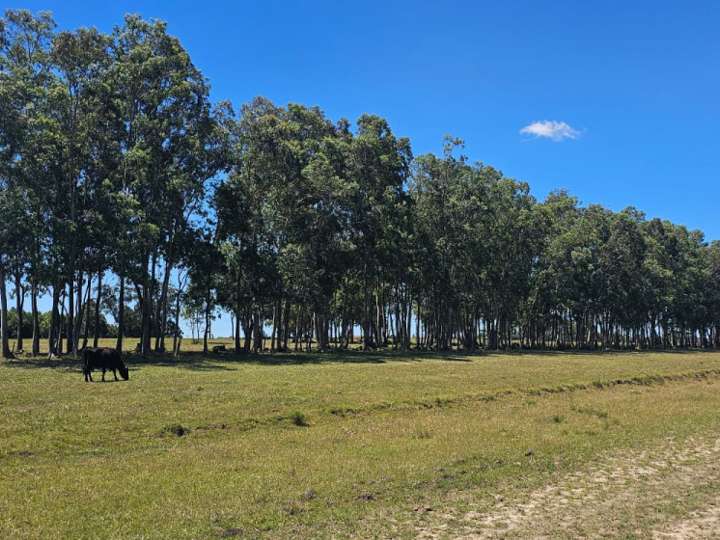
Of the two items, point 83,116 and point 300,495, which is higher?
point 83,116

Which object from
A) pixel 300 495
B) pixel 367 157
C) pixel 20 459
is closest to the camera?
pixel 300 495

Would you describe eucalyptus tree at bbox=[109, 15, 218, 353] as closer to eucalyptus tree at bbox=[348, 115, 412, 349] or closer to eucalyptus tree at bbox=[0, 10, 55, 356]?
eucalyptus tree at bbox=[0, 10, 55, 356]

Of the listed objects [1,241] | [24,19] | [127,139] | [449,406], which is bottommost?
[449,406]

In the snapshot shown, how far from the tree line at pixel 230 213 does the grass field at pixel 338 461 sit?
72.9 ft

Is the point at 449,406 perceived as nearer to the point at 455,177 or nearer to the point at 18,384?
the point at 18,384

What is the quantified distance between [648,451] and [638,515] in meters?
7.20

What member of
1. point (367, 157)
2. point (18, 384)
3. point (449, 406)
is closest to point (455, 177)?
point (367, 157)

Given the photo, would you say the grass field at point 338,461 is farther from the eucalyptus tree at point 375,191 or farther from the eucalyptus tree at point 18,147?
the eucalyptus tree at point 375,191

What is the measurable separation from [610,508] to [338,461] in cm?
660

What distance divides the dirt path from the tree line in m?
42.6

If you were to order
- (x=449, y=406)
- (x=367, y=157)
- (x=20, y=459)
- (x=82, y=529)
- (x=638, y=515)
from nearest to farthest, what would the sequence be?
1. (x=82, y=529)
2. (x=638, y=515)
3. (x=20, y=459)
4. (x=449, y=406)
5. (x=367, y=157)

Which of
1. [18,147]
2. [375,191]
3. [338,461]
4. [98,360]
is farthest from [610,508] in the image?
[375,191]

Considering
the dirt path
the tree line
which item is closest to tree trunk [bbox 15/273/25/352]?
the tree line

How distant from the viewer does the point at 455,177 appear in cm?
8350
